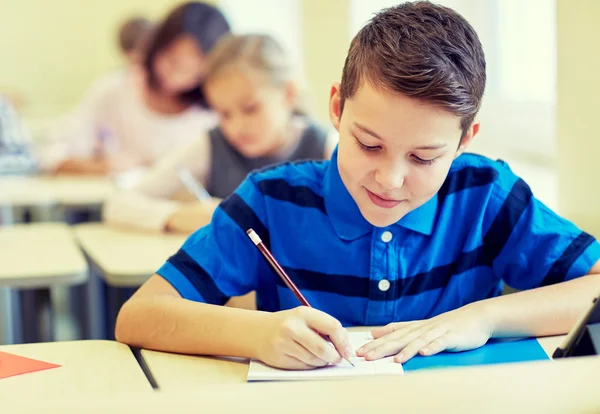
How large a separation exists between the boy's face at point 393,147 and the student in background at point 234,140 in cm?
106

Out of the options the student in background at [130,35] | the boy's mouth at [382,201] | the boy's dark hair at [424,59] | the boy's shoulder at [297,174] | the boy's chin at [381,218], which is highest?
the boy's dark hair at [424,59]

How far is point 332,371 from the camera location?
110 centimetres

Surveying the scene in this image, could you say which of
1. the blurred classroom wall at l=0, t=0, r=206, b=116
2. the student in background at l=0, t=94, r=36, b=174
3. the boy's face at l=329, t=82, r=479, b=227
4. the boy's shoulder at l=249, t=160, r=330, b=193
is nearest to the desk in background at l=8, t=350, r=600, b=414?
the boy's face at l=329, t=82, r=479, b=227

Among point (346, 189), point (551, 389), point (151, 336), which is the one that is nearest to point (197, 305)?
point (151, 336)

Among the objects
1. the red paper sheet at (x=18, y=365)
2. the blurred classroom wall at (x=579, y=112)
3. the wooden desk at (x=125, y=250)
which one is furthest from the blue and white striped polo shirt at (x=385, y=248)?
the wooden desk at (x=125, y=250)

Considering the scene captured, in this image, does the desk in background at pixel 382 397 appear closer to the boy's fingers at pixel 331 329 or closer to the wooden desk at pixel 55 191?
the boy's fingers at pixel 331 329

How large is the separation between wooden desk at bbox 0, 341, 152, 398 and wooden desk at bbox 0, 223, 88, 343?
65cm

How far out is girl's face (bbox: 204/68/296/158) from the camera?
233 centimetres

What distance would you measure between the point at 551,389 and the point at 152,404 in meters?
A: 0.36

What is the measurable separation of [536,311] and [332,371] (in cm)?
35

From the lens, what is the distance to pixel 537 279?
1.38 m

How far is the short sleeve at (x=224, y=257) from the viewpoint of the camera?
1.35 m

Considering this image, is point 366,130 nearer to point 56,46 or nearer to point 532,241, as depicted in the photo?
point 532,241

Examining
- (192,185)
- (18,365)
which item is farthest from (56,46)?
(18,365)
